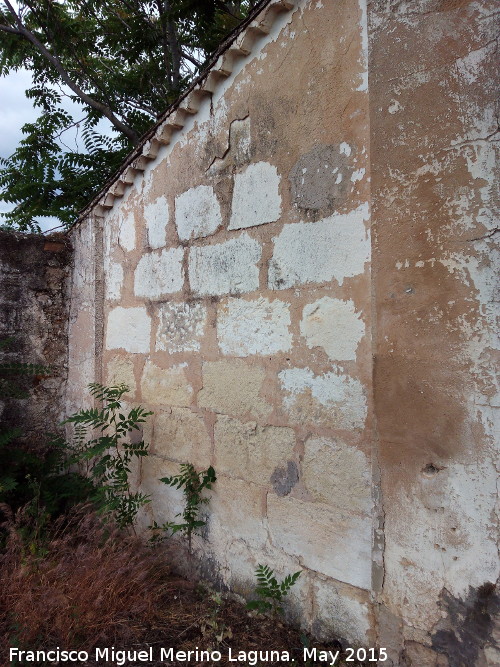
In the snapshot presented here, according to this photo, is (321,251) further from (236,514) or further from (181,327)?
(236,514)

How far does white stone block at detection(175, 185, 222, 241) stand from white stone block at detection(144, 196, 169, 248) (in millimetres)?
146

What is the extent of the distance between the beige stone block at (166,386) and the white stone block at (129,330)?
20 centimetres

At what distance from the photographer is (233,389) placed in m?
3.02

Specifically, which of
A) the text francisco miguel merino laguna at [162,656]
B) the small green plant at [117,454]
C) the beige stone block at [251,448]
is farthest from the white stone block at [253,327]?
the text francisco miguel merino laguna at [162,656]

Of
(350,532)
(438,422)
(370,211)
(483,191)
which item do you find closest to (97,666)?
(350,532)

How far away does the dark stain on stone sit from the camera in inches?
76.3

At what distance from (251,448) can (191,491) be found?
0.56 meters

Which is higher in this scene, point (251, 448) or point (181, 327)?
point (181, 327)

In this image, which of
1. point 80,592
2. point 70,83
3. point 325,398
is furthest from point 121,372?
point 70,83

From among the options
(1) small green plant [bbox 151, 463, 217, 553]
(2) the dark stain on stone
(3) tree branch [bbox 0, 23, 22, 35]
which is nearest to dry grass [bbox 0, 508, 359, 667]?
(1) small green plant [bbox 151, 463, 217, 553]

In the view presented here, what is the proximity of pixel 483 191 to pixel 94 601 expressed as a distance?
2.73 m

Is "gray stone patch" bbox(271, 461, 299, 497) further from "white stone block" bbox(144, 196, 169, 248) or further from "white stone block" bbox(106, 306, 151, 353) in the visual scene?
"white stone block" bbox(144, 196, 169, 248)

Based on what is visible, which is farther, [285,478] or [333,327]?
[285,478]

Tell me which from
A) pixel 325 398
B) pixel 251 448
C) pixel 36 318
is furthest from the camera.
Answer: pixel 36 318
